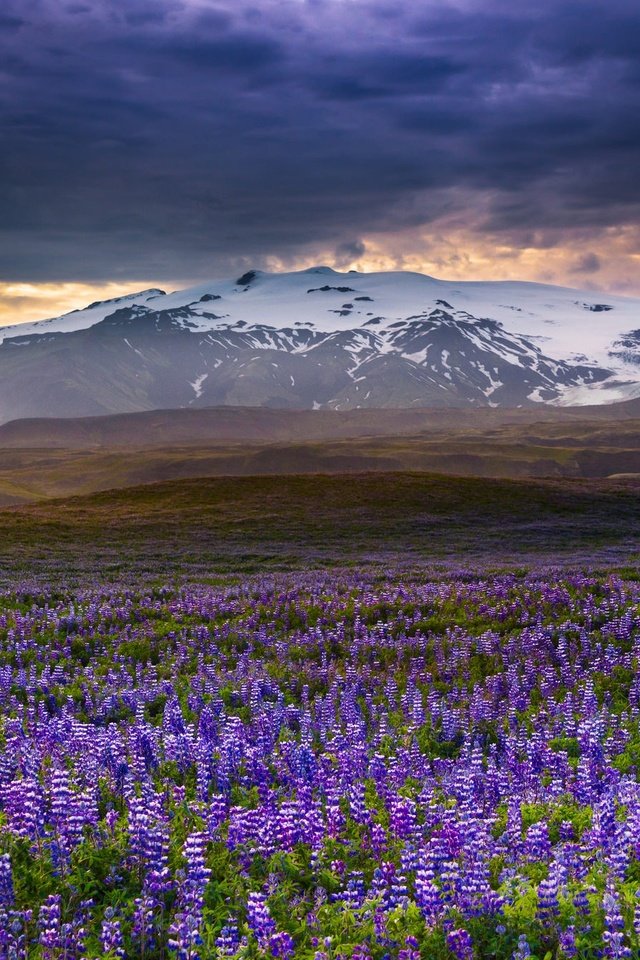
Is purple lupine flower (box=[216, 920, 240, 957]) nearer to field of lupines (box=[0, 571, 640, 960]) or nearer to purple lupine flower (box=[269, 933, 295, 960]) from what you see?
field of lupines (box=[0, 571, 640, 960])

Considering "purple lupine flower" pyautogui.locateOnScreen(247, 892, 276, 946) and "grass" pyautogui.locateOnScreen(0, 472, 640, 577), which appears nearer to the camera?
"purple lupine flower" pyautogui.locateOnScreen(247, 892, 276, 946)

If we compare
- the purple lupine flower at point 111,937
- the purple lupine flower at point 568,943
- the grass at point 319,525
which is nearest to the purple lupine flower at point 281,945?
the purple lupine flower at point 111,937

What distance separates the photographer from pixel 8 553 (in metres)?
51.7

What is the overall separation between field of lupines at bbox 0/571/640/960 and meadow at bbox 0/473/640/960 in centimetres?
3

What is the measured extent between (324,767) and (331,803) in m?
1.15

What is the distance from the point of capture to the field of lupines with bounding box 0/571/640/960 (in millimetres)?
6363

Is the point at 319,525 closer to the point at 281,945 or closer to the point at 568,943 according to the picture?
the point at 281,945

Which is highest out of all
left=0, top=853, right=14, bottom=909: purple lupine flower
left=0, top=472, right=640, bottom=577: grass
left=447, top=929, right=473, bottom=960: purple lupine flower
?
left=0, top=853, right=14, bottom=909: purple lupine flower

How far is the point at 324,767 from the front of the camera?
10.0 meters

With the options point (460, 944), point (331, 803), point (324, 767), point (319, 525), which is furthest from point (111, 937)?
point (319, 525)

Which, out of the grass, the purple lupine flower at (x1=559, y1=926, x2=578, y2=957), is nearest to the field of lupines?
the purple lupine flower at (x1=559, y1=926, x2=578, y2=957)

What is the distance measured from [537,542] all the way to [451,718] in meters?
42.5

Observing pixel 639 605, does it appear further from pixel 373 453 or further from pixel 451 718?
pixel 373 453

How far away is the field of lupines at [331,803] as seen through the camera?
6363 mm
